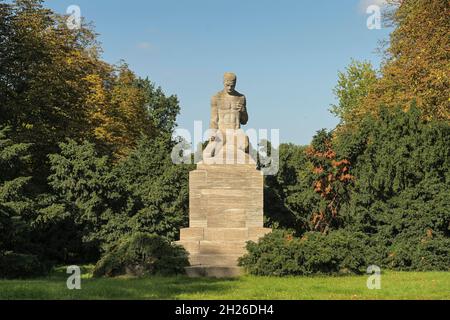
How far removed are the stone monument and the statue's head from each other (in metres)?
0.03

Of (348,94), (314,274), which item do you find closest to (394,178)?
(314,274)

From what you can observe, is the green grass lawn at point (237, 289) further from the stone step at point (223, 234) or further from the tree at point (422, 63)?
the tree at point (422, 63)

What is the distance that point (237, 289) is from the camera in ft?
42.3

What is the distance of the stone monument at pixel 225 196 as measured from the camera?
17688mm

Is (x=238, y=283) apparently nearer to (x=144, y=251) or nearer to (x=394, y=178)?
(x=144, y=251)

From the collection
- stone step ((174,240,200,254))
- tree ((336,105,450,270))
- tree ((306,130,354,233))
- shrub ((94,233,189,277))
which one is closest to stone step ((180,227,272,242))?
stone step ((174,240,200,254))

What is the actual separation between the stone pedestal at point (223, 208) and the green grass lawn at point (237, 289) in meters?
2.64

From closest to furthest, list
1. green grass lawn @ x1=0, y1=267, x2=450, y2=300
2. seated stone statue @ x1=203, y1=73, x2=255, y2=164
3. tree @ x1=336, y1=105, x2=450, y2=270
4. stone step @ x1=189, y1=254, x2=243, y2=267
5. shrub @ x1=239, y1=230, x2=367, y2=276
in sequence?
green grass lawn @ x1=0, y1=267, x2=450, y2=300, shrub @ x1=239, y1=230, x2=367, y2=276, stone step @ x1=189, y1=254, x2=243, y2=267, seated stone statue @ x1=203, y1=73, x2=255, y2=164, tree @ x1=336, y1=105, x2=450, y2=270

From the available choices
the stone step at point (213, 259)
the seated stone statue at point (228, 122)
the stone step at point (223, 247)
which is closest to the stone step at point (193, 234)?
the stone step at point (223, 247)

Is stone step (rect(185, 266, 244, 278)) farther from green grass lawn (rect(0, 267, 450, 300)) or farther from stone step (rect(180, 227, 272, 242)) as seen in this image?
stone step (rect(180, 227, 272, 242))

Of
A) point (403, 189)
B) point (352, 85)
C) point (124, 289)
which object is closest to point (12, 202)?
point (124, 289)

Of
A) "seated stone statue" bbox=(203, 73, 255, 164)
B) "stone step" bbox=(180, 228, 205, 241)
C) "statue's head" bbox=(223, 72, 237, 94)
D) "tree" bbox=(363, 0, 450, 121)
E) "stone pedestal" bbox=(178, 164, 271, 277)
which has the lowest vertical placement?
"stone step" bbox=(180, 228, 205, 241)

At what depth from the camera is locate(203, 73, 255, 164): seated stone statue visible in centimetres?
1897

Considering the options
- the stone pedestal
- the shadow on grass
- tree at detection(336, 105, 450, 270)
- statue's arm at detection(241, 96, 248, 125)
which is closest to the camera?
the shadow on grass
